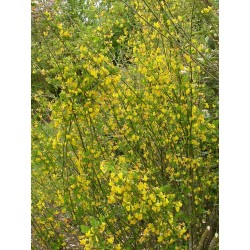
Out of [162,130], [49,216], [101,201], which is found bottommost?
[49,216]

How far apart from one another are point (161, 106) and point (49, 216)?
117 cm

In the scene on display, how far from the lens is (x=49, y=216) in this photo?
310 cm

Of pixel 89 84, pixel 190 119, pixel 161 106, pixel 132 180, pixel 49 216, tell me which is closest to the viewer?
pixel 132 180

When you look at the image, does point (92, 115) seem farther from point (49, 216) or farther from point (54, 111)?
point (49, 216)

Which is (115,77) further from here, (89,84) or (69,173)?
(69,173)

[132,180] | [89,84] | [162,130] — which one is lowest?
[132,180]

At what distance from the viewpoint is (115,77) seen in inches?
92.6

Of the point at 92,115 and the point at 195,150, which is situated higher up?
the point at 92,115

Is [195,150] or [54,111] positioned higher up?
[54,111]
